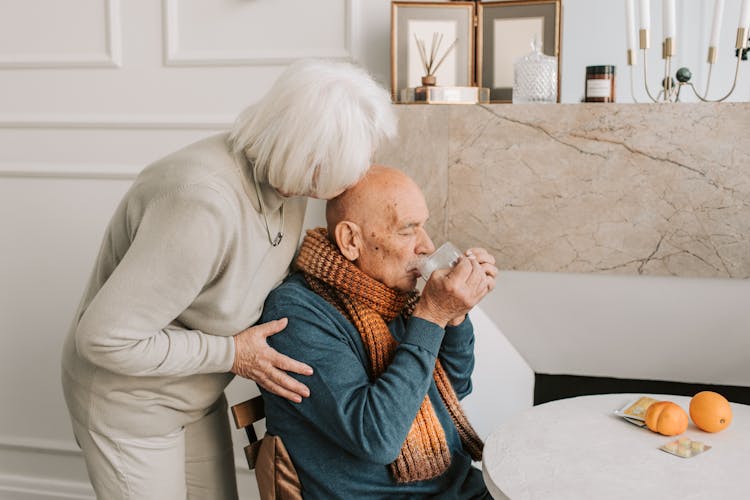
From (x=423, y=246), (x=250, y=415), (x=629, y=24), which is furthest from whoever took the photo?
(x=629, y=24)

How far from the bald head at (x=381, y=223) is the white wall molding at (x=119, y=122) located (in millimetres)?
996

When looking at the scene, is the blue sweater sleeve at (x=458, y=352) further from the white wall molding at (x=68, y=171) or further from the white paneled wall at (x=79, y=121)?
the white wall molding at (x=68, y=171)

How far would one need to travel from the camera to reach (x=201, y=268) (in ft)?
4.47

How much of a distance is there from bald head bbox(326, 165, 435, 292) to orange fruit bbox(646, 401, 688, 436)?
55 cm

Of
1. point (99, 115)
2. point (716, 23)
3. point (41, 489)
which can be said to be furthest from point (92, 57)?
point (716, 23)

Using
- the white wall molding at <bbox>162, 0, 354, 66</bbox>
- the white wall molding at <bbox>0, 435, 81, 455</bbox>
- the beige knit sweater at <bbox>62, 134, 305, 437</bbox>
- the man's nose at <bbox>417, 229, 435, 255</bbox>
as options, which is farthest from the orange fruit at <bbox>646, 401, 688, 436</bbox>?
the white wall molding at <bbox>0, 435, 81, 455</bbox>

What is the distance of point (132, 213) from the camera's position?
55.8 inches

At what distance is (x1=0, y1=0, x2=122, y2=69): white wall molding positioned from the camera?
8.00ft

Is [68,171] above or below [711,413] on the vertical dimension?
above

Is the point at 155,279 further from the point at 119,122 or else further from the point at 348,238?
the point at 119,122

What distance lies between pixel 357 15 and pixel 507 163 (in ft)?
2.10

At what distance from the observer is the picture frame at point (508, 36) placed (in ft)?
6.85

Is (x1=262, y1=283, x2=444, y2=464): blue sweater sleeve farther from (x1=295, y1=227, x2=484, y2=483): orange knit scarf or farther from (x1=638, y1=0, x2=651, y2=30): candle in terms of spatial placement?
(x1=638, y1=0, x2=651, y2=30): candle

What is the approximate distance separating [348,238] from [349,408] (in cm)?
34
